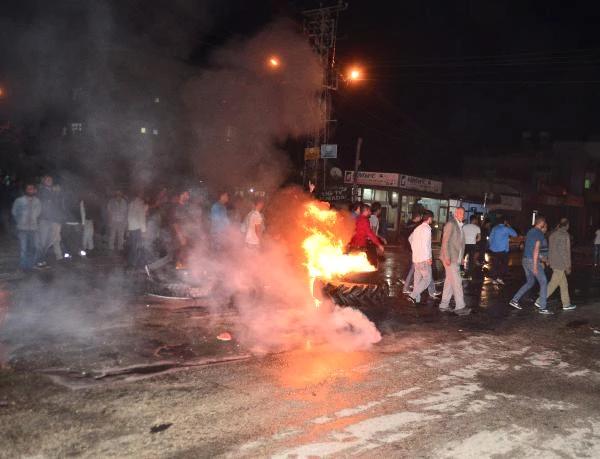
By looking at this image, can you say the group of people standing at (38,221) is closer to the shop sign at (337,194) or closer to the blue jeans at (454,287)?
the blue jeans at (454,287)

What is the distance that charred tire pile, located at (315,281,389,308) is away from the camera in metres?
7.34

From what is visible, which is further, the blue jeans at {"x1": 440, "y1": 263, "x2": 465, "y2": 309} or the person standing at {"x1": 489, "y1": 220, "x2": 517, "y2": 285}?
the person standing at {"x1": 489, "y1": 220, "x2": 517, "y2": 285}

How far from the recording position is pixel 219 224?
937cm

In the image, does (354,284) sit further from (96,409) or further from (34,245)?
(34,245)

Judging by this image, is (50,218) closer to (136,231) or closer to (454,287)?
(136,231)

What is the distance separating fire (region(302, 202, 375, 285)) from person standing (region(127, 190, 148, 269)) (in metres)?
3.25

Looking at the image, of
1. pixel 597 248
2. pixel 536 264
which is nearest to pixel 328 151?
pixel 536 264

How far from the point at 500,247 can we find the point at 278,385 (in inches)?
339

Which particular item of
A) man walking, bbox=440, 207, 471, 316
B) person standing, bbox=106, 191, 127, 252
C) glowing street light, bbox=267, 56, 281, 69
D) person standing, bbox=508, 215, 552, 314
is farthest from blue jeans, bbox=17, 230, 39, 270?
person standing, bbox=508, 215, 552, 314

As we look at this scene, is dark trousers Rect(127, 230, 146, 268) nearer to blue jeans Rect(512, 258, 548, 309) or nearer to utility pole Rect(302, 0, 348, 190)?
utility pole Rect(302, 0, 348, 190)

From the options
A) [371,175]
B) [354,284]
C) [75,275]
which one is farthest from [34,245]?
[371,175]

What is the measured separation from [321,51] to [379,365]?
7.94m

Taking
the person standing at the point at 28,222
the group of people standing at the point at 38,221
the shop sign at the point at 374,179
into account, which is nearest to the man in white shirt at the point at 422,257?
the group of people standing at the point at 38,221

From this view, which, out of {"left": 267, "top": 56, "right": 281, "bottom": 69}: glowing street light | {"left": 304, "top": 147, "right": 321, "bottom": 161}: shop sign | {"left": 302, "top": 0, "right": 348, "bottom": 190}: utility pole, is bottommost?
{"left": 304, "top": 147, "right": 321, "bottom": 161}: shop sign
